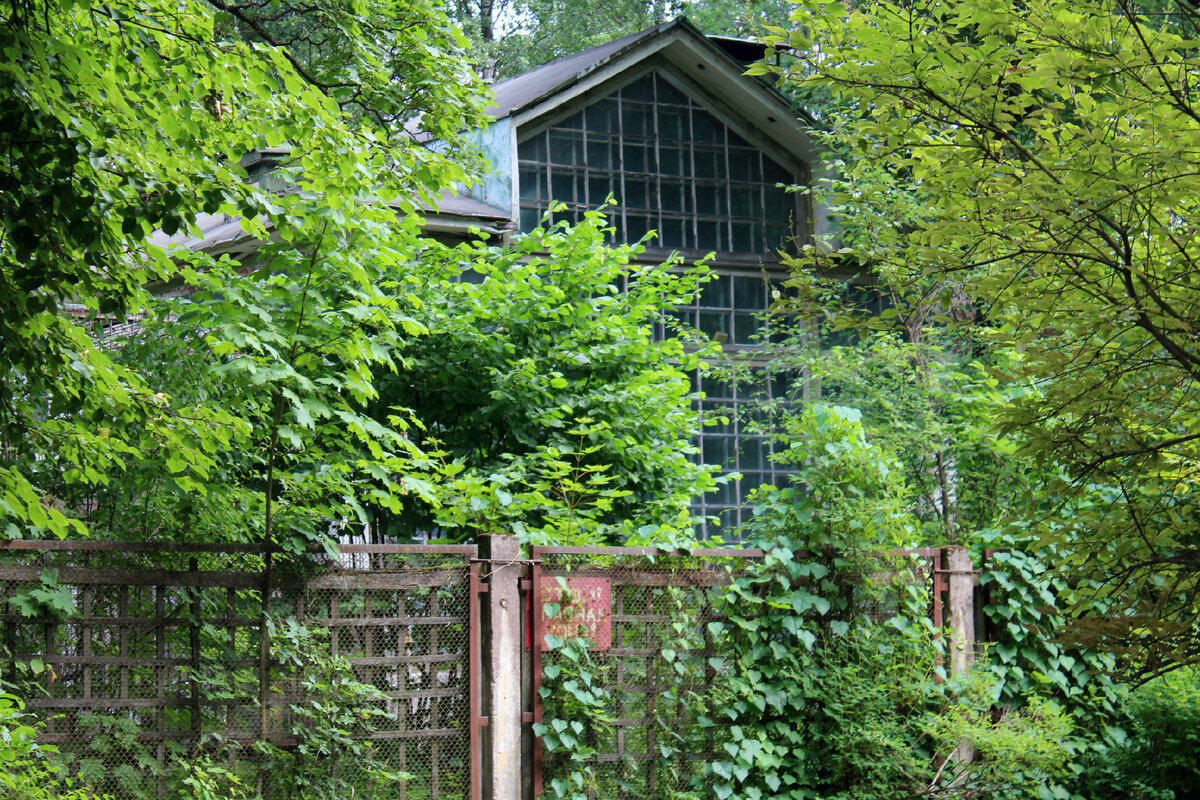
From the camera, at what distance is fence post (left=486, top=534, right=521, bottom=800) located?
550 cm

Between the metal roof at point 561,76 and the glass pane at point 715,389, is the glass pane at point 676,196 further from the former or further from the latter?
the glass pane at point 715,389

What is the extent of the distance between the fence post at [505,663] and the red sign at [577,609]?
149 millimetres

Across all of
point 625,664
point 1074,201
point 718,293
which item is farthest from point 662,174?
point 1074,201

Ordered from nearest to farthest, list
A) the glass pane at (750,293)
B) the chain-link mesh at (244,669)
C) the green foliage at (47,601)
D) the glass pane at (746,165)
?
the green foliage at (47,601), the chain-link mesh at (244,669), the glass pane at (750,293), the glass pane at (746,165)

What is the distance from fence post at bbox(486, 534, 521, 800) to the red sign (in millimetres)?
149

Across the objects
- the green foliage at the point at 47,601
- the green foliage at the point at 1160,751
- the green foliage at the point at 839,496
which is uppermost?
the green foliage at the point at 839,496

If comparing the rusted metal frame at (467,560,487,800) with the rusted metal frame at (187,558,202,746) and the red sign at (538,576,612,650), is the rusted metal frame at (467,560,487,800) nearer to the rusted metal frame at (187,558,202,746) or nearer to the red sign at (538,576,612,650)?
the red sign at (538,576,612,650)

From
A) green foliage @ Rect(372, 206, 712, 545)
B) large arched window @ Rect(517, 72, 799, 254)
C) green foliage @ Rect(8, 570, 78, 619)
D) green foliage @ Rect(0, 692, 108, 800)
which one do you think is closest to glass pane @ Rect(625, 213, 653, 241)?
large arched window @ Rect(517, 72, 799, 254)

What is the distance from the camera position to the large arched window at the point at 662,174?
11.9 m

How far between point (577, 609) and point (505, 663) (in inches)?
18.6

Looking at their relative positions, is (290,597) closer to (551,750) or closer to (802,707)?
(551,750)

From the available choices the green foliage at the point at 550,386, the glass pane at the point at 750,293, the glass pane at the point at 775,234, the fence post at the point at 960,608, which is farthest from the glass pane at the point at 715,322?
the fence post at the point at 960,608

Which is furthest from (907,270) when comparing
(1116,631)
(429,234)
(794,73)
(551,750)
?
(429,234)

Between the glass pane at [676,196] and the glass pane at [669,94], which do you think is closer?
the glass pane at [676,196]
